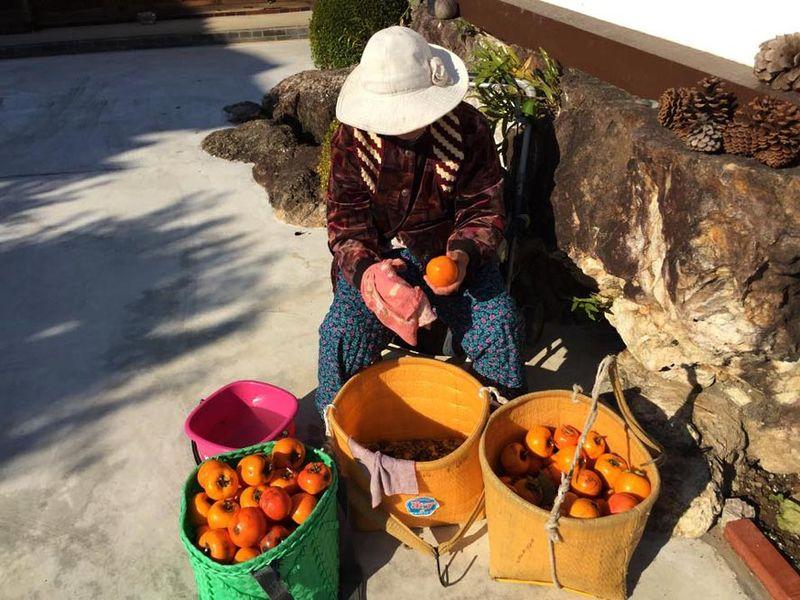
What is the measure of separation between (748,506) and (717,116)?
168cm

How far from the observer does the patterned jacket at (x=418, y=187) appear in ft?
9.73

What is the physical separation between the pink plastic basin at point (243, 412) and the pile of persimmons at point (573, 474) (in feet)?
3.63

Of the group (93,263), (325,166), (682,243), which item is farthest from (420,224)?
(93,263)

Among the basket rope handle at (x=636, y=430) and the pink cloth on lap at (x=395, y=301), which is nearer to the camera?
the basket rope handle at (x=636, y=430)

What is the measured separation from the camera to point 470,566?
8.96ft

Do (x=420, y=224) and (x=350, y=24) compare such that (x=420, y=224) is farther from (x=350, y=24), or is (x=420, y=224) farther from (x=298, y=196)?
(x=350, y=24)

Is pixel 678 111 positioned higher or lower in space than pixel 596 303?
higher

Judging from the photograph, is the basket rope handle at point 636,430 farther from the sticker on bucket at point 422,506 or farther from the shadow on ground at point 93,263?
the shadow on ground at point 93,263

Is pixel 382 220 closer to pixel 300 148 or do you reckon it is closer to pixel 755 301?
pixel 755 301

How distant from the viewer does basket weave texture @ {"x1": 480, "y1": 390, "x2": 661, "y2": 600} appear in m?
2.31

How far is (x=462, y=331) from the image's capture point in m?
3.15

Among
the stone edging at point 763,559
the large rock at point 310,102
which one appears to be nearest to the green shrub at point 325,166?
the large rock at point 310,102

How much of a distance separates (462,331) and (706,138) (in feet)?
4.34

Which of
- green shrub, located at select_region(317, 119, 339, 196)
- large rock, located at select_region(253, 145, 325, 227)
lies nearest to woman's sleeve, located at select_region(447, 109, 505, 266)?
green shrub, located at select_region(317, 119, 339, 196)
